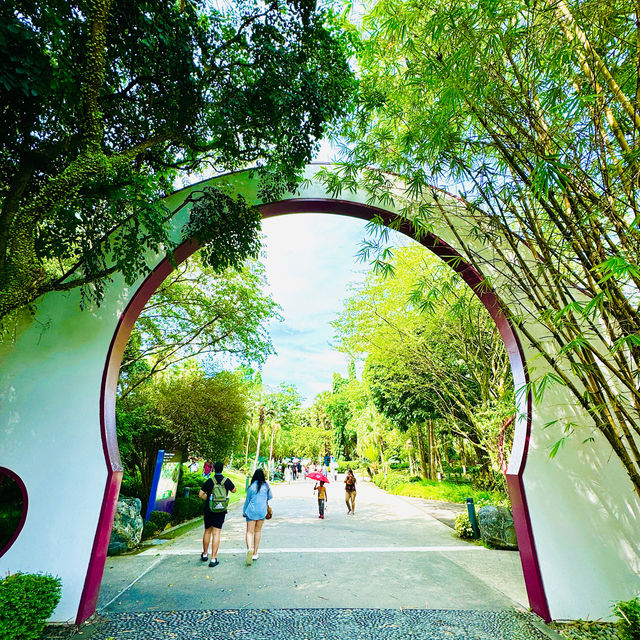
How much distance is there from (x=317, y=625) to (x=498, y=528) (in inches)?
192

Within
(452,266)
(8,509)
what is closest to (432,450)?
(452,266)

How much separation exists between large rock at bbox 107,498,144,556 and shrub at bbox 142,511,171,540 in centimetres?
78

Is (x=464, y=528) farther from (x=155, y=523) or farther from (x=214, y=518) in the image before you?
(x=155, y=523)

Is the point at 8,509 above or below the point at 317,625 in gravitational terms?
above

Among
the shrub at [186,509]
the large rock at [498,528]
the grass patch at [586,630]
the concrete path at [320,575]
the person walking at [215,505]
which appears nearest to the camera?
the grass patch at [586,630]

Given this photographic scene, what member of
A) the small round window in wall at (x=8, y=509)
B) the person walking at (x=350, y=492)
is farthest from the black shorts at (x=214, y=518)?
the person walking at (x=350, y=492)

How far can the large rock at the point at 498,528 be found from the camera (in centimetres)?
682

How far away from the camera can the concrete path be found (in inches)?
165

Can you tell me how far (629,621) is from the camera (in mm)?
3152

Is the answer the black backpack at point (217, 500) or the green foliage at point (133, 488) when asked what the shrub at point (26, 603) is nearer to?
the black backpack at point (217, 500)

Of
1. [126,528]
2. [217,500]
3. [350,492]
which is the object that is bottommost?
[126,528]

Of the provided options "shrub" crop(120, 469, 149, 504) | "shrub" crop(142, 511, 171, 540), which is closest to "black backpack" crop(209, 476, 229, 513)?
"shrub" crop(142, 511, 171, 540)

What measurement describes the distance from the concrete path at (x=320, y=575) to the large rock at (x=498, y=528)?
0.30 m

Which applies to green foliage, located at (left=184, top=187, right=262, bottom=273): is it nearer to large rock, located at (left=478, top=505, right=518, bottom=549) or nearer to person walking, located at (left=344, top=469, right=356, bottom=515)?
large rock, located at (left=478, top=505, right=518, bottom=549)
